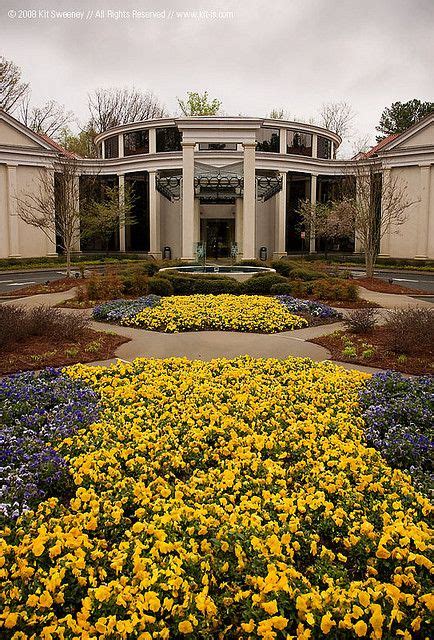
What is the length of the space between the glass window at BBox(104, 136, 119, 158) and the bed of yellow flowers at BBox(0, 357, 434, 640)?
4085 centimetres

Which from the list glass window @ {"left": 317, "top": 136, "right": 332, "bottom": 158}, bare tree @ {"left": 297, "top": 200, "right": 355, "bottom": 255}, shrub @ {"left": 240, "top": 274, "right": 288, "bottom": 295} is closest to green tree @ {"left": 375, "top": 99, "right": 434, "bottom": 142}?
glass window @ {"left": 317, "top": 136, "right": 332, "bottom": 158}

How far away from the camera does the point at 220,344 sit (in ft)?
35.4

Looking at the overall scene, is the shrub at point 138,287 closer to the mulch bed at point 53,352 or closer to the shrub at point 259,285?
the shrub at point 259,285

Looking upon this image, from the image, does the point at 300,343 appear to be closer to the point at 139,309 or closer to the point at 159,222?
the point at 139,309

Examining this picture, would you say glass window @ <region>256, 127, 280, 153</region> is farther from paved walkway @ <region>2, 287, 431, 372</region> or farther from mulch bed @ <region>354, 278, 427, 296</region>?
paved walkway @ <region>2, 287, 431, 372</region>

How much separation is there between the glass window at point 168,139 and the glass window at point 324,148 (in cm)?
1118

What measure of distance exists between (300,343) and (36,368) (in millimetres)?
4950

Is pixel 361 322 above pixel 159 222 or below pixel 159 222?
below

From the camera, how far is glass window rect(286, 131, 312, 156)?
42.5m

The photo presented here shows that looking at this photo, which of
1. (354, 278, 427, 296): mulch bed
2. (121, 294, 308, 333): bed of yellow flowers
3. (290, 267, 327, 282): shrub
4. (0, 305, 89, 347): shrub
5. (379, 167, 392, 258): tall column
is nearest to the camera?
(0, 305, 89, 347): shrub

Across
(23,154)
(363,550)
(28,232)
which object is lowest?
(363,550)

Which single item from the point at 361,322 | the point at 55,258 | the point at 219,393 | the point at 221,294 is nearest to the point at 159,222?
the point at 55,258

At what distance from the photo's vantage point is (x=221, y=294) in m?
18.3

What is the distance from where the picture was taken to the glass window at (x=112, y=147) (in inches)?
1730
